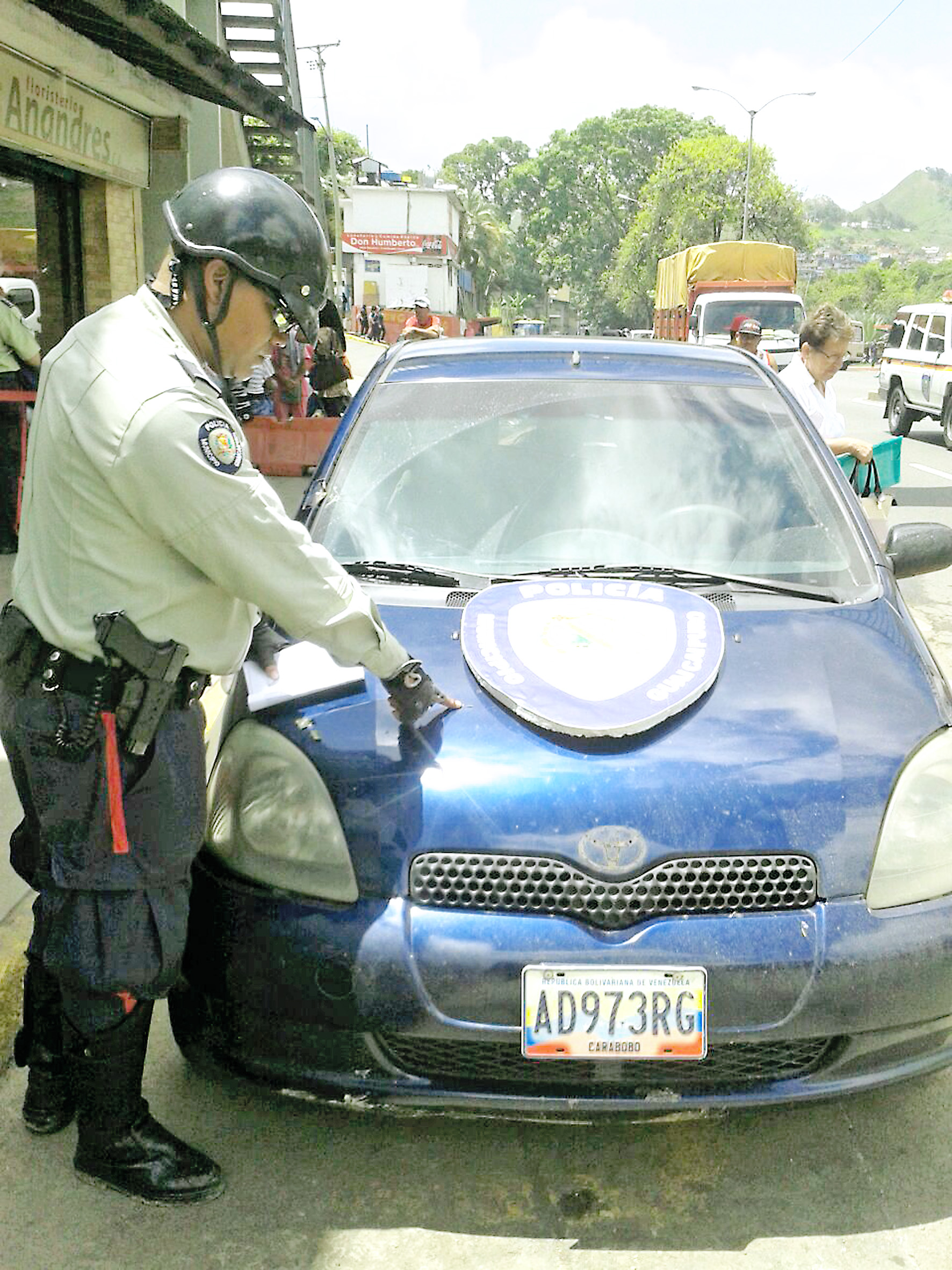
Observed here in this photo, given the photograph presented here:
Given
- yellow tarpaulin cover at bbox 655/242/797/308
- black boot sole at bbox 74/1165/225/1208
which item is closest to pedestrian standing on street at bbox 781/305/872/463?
black boot sole at bbox 74/1165/225/1208

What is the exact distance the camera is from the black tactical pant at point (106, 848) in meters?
2.30

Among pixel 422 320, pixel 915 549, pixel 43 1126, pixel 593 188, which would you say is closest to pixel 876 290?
pixel 593 188

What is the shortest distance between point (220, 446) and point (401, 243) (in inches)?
3012

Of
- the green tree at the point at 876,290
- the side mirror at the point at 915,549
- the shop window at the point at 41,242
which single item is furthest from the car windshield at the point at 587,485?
the green tree at the point at 876,290

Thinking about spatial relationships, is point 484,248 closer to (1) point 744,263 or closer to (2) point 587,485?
(1) point 744,263

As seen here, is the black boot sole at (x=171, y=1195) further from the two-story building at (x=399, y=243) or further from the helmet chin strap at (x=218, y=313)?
the two-story building at (x=399, y=243)

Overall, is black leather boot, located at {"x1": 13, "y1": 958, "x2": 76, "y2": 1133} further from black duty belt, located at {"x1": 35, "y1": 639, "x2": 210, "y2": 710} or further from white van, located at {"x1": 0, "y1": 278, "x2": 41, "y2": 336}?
white van, located at {"x1": 0, "y1": 278, "x2": 41, "y2": 336}

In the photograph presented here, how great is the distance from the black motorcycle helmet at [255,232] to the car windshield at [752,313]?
78.2ft

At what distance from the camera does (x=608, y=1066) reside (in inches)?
91.9

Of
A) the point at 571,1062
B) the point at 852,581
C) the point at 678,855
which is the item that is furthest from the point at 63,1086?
the point at 852,581

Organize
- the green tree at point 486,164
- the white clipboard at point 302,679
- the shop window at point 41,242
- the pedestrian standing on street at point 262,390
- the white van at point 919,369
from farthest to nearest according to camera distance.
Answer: the green tree at point 486,164 → the white van at point 919,369 → the shop window at point 41,242 → the pedestrian standing on street at point 262,390 → the white clipboard at point 302,679

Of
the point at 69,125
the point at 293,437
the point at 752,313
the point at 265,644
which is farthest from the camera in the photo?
the point at 752,313

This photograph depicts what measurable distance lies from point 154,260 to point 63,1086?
11616 mm

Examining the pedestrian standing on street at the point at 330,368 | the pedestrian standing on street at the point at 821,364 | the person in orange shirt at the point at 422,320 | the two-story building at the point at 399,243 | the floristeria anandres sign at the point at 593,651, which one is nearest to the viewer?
the floristeria anandres sign at the point at 593,651
